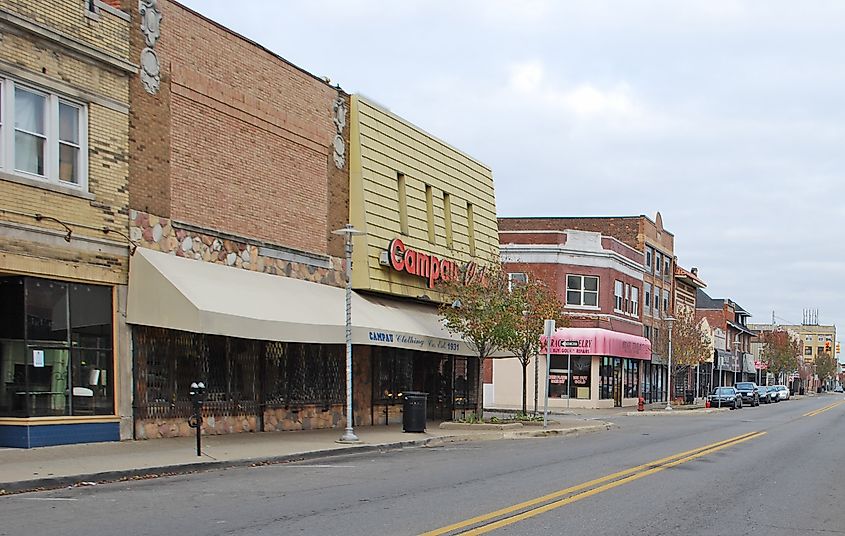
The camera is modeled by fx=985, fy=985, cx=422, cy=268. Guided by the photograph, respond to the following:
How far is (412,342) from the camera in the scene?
85.1 feet

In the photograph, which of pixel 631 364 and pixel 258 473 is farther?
pixel 631 364

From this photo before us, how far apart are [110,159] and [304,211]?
22.4 ft

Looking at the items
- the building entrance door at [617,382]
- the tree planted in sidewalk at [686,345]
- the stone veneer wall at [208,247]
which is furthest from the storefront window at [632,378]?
the stone veneer wall at [208,247]

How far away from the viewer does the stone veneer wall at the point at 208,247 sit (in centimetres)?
1939

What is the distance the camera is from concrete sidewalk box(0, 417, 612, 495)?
13.9m

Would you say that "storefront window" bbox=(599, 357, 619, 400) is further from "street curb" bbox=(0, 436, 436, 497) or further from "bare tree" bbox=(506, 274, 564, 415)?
"street curb" bbox=(0, 436, 436, 497)

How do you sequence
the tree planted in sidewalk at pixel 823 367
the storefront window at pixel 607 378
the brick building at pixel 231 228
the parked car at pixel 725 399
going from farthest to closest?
1. the tree planted in sidewalk at pixel 823 367
2. the parked car at pixel 725 399
3. the storefront window at pixel 607 378
4. the brick building at pixel 231 228

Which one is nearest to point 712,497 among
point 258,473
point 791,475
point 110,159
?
point 791,475

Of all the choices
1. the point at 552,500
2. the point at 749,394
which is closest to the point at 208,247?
the point at 552,500

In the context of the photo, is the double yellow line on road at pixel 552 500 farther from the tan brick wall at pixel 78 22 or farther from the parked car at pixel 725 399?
the parked car at pixel 725 399

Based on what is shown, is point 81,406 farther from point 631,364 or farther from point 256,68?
point 631,364

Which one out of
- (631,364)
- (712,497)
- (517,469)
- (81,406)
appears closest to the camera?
(712,497)

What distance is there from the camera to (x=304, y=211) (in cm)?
2472

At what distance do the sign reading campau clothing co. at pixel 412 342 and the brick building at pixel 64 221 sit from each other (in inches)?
277
